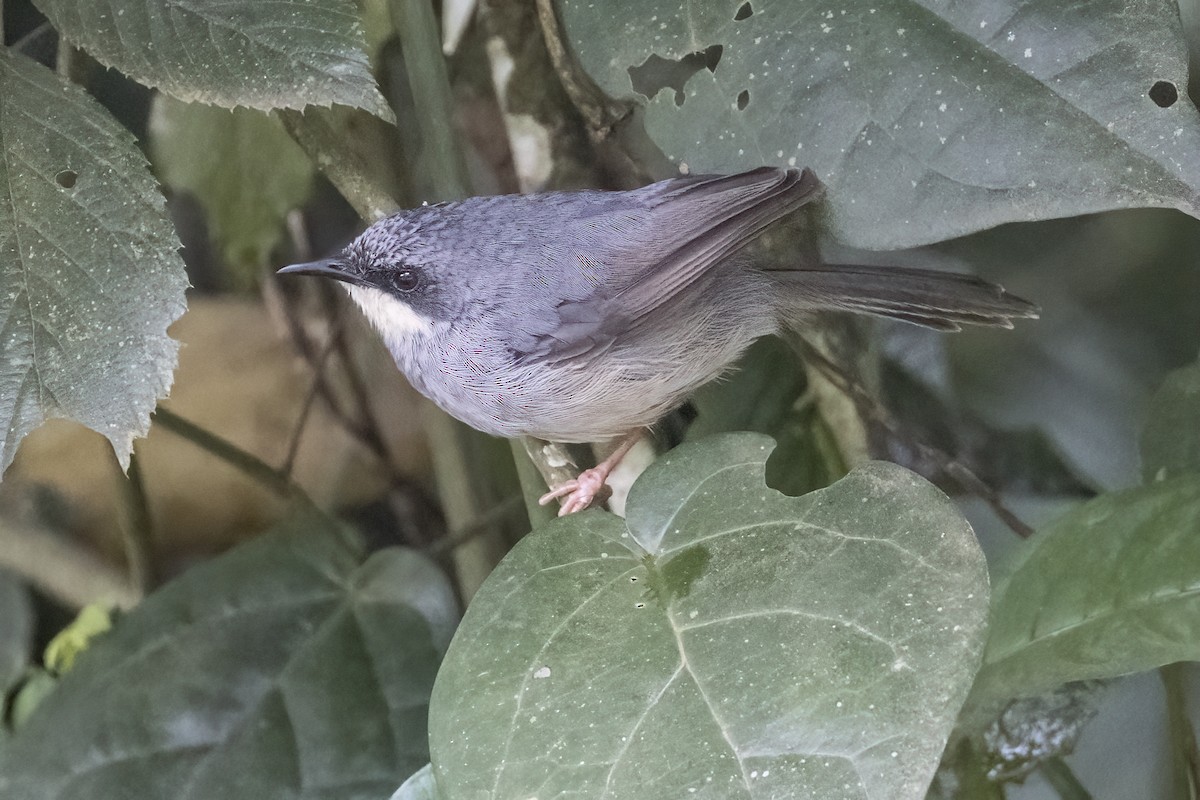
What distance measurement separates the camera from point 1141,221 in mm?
1497

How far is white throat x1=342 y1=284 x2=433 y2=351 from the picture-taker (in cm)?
151

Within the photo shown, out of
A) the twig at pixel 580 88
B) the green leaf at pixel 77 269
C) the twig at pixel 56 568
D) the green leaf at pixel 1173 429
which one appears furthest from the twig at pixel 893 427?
the twig at pixel 56 568

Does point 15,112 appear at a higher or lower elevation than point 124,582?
higher

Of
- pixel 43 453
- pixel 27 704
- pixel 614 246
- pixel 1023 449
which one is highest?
pixel 614 246

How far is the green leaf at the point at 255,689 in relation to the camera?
4.58 ft

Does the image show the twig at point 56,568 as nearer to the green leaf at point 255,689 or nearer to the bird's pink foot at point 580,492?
the green leaf at point 255,689

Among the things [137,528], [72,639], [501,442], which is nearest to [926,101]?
[501,442]

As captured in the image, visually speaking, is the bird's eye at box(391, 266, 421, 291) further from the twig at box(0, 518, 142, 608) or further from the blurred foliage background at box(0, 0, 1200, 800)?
the twig at box(0, 518, 142, 608)

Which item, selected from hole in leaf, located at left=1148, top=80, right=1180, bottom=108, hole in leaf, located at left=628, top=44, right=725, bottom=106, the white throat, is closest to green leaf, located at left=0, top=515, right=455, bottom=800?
the white throat

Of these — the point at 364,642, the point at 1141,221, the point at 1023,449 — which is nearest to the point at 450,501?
the point at 364,642

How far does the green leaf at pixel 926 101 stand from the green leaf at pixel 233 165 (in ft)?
2.52

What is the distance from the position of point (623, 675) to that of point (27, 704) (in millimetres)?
1408

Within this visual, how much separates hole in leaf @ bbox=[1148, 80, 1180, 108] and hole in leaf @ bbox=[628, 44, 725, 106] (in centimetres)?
54

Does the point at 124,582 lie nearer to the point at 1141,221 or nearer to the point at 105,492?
the point at 105,492
